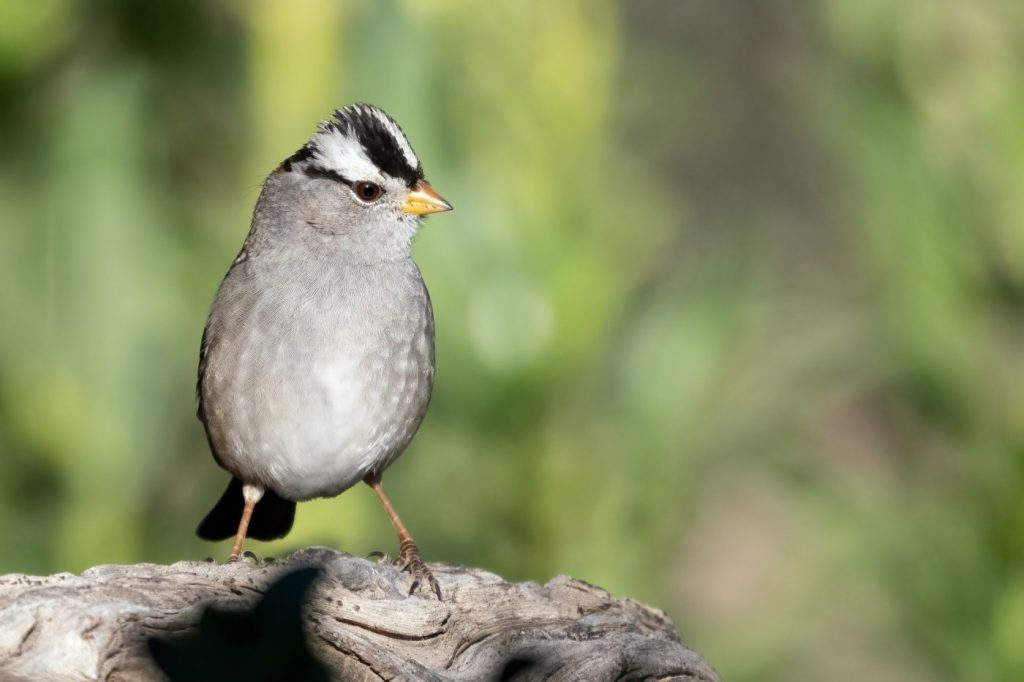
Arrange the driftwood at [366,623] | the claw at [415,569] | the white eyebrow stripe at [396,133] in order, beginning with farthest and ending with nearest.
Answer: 1. the white eyebrow stripe at [396,133]
2. the claw at [415,569]
3. the driftwood at [366,623]

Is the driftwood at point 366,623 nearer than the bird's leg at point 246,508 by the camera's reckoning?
Yes

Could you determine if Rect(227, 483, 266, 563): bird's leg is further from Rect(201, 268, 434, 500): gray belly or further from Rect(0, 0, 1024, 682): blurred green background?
Rect(0, 0, 1024, 682): blurred green background

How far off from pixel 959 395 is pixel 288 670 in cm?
260

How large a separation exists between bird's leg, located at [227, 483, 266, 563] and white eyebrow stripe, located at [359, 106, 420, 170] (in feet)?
2.93

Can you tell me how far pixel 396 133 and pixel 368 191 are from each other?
0.16 meters

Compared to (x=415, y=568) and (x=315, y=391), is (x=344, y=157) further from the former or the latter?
(x=415, y=568)

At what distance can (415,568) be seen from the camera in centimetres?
357

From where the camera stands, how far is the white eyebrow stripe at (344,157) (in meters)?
3.92

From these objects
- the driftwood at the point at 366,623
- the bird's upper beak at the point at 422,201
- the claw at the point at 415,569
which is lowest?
the driftwood at the point at 366,623

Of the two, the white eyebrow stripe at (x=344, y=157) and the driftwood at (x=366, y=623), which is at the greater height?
the white eyebrow stripe at (x=344, y=157)

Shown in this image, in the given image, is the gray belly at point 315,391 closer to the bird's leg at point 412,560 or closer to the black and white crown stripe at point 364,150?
the bird's leg at point 412,560

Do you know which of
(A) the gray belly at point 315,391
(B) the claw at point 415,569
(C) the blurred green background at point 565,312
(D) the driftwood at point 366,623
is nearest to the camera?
(D) the driftwood at point 366,623

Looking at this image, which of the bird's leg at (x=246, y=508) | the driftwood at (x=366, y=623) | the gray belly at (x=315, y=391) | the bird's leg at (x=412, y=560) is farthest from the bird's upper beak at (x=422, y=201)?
the driftwood at (x=366, y=623)

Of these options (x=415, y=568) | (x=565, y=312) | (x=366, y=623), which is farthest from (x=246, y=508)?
(x=565, y=312)
